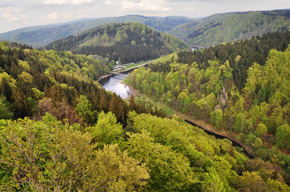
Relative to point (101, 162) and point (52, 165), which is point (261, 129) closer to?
point (101, 162)

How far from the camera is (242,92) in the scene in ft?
328

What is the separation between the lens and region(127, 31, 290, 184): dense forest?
79188 mm

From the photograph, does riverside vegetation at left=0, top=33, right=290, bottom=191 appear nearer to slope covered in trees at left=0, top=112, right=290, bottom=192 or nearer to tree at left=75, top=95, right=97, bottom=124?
slope covered in trees at left=0, top=112, right=290, bottom=192

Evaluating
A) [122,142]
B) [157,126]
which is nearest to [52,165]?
[122,142]

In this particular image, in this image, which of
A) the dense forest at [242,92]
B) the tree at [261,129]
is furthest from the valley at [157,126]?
the dense forest at [242,92]

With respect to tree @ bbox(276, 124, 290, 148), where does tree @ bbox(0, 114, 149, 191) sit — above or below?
above

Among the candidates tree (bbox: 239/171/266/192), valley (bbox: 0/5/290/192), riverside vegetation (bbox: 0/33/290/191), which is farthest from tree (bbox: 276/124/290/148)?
tree (bbox: 239/171/266/192)

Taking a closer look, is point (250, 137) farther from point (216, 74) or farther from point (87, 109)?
point (87, 109)

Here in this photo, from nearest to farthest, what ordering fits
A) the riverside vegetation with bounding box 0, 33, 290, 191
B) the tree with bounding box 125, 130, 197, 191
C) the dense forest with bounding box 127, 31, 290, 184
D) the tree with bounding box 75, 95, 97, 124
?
the riverside vegetation with bounding box 0, 33, 290, 191 → the tree with bounding box 125, 130, 197, 191 → the tree with bounding box 75, 95, 97, 124 → the dense forest with bounding box 127, 31, 290, 184

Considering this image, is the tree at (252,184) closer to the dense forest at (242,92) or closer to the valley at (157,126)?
the valley at (157,126)

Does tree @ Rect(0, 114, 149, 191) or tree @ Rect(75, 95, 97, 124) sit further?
tree @ Rect(75, 95, 97, 124)

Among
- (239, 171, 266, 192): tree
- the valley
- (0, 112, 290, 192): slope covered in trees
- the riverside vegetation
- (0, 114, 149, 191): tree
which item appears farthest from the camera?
(239, 171, 266, 192): tree

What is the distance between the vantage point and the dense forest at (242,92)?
79.2 meters

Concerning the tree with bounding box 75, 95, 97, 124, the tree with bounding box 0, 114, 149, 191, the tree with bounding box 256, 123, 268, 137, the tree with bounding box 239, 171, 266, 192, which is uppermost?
the tree with bounding box 0, 114, 149, 191
